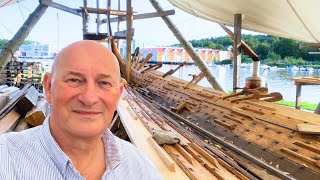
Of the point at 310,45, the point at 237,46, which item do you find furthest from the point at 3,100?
the point at 310,45

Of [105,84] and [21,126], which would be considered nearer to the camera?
[105,84]

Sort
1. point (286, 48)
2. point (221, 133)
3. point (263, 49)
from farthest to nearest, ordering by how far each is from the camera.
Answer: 1. point (263, 49)
2. point (286, 48)
3. point (221, 133)

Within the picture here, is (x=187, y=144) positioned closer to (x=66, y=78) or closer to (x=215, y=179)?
(x=215, y=179)

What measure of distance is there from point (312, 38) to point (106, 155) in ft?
20.1

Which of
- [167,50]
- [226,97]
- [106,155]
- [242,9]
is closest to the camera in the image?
[106,155]

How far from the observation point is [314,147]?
9.98 feet

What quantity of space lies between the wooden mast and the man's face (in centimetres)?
1151

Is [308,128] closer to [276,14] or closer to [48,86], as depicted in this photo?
[48,86]

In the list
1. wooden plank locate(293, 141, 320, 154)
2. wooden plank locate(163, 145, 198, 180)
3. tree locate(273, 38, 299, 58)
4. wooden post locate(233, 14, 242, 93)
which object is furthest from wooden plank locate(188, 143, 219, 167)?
tree locate(273, 38, 299, 58)

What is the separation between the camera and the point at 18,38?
474 inches

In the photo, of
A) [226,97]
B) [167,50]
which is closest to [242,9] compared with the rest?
[226,97]

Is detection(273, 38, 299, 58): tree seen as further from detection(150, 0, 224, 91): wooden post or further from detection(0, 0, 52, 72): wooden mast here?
detection(0, 0, 52, 72): wooden mast

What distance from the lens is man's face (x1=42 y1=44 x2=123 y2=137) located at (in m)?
1.17

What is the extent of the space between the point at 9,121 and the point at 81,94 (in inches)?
150
